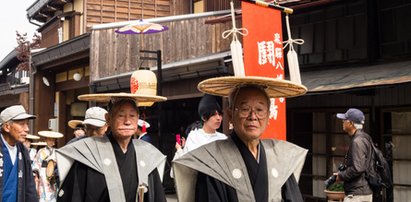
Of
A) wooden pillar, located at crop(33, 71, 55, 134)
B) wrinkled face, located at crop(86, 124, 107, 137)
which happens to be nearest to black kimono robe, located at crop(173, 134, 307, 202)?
wrinkled face, located at crop(86, 124, 107, 137)

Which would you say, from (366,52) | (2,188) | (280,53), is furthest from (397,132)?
(2,188)

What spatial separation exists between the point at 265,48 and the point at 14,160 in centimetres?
328

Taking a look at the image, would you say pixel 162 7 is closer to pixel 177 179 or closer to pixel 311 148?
pixel 311 148

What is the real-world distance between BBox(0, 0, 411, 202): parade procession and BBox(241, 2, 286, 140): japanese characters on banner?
16 millimetres

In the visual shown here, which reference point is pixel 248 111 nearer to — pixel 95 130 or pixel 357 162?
pixel 95 130

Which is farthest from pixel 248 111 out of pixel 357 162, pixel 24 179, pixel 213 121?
pixel 357 162

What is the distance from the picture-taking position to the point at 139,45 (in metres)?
14.9

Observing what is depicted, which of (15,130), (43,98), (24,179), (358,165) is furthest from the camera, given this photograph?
(43,98)

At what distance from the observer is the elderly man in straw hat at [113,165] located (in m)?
4.16

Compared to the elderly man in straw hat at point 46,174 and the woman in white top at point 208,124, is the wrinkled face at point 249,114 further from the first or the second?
the elderly man in straw hat at point 46,174

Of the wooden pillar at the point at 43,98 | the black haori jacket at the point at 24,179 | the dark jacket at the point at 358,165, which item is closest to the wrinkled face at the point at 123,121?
the black haori jacket at the point at 24,179

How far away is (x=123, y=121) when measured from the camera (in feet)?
14.0

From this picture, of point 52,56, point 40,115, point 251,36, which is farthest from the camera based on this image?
point 40,115

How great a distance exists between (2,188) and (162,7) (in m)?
16.6
